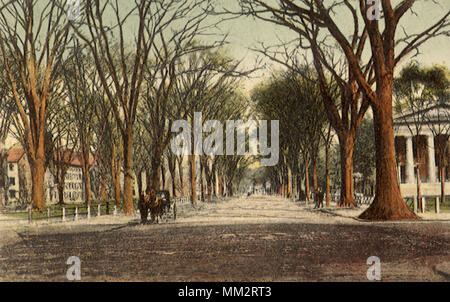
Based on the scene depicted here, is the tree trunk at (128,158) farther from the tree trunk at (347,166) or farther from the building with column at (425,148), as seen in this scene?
the building with column at (425,148)

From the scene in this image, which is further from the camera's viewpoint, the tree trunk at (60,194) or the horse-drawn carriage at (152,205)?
the tree trunk at (60,194)

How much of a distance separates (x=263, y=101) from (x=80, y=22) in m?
23.3

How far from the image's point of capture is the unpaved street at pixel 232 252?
1064 centimetres

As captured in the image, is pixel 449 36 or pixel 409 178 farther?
pixel 409 178

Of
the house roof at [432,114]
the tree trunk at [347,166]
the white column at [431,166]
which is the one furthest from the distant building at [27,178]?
the tree trunk at [347,166]

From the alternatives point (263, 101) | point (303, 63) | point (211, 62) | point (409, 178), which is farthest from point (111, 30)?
point (409, 178)

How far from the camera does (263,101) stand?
1870 inches

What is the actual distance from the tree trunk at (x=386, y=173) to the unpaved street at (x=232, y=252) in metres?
0.77

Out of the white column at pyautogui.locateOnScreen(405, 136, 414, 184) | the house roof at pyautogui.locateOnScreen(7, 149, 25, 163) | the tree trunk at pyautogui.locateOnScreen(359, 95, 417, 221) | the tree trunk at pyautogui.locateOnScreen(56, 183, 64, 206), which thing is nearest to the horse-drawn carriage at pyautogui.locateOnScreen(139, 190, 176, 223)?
the tree trunk at pyautogui.locateOnScreen(359, 95, 417, 221)

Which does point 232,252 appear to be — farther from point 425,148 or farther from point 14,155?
point 14,155

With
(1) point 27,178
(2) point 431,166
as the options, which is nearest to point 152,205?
(2) point 431,166

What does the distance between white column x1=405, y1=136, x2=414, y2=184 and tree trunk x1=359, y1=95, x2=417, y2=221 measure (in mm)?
36034

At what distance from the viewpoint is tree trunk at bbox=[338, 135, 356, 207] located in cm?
2848
